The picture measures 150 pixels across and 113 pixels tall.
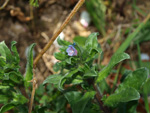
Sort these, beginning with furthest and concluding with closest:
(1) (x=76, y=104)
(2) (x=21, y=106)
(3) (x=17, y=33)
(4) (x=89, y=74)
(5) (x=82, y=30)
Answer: (5) (x=82, y=30) < (3) (x=17, y=33) < (2) (x=21, y=106) < (1) (x=76, y=104) < (4) (x=89, y=74)

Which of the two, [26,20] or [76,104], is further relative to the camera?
[26,20]

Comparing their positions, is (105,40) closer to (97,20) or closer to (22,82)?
(97,20)

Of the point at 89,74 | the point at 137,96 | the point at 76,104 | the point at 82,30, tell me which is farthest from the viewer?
the point at 82,30

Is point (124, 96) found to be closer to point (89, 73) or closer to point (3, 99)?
point (89, 73)

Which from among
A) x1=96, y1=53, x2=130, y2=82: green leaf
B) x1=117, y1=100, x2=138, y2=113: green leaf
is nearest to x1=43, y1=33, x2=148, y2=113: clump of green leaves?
x1=96, y1=53, x2=130, y2=82: green leaf

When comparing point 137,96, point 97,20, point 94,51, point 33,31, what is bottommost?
point 137,96

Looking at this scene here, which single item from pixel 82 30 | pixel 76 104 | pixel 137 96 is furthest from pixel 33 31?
pixel 137 96

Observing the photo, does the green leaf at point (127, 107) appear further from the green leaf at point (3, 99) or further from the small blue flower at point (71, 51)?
the green leaf at point (3, 99)
